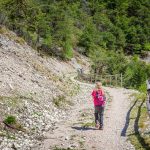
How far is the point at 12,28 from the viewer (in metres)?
49.5

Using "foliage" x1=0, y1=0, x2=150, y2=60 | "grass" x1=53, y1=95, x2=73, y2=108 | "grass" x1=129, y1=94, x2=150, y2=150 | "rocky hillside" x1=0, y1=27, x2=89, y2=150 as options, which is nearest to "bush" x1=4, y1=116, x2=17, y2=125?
"rocky hillside" x1=0, y1=27, x2=89, y2=150

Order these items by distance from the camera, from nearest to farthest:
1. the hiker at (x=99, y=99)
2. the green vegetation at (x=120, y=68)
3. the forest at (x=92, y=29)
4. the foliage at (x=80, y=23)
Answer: the hiker at (x=99, y=99) → the green vegetation at (x=120, y=68) → the forest at (x=92, y=29) → the foliage at (x=80, y=23)

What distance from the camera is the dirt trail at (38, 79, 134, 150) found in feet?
50.1

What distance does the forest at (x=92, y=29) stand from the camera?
5200cm

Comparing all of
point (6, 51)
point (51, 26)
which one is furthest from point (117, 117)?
point (51, 26)

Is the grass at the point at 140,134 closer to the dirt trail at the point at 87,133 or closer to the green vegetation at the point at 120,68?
the dirt trail at the point at 87,133

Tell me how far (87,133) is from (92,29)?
77735mm

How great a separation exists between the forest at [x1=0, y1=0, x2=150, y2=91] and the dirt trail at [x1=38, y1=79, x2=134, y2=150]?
1669cm

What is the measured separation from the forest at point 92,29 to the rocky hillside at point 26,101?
12811mm

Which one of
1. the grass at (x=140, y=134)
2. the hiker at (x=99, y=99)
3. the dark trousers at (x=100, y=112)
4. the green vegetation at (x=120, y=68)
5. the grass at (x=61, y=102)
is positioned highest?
the green vegetation at (x=120, y=68)

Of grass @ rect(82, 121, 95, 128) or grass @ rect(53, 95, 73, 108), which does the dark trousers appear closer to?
grass @ rect(82, 121, 95, 128)

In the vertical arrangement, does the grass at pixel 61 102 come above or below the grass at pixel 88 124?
above

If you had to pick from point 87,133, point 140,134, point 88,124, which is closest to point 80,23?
point 88,124

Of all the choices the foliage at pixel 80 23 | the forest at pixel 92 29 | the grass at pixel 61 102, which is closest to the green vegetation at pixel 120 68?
the forest at pixel 92 29
